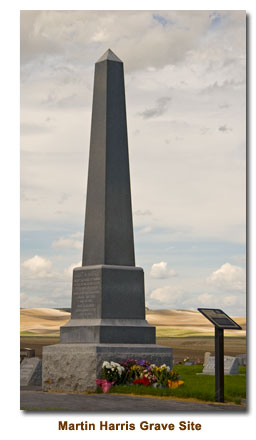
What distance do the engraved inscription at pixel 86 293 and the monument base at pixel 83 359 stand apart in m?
0.86

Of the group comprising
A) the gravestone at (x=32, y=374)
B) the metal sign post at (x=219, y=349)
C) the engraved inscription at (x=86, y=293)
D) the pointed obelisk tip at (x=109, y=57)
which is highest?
the pointed obelisk tip at (x=109, y=57)

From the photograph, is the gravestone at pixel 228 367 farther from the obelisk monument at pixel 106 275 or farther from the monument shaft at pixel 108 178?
the monument shaft at pixel 108 178

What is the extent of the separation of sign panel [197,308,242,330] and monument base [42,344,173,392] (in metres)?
2.64

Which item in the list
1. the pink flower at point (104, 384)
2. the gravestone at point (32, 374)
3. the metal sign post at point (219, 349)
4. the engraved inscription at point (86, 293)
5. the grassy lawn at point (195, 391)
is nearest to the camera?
the metal sign post at point (219, 349)

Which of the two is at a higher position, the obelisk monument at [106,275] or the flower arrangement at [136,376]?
the obelisk monument at [106,275]

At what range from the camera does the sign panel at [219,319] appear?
1413 centimetres

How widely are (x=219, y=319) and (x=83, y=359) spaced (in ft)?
11.1

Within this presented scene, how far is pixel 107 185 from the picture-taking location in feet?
57.5

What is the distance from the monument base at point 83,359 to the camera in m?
16.0

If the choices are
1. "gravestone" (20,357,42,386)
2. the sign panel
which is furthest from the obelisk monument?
the sign panel

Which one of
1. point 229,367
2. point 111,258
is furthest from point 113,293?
point 229,367

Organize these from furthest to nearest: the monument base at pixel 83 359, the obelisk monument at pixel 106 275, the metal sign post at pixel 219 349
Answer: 1. the obelisk monument at pixel 106 275
2. the monument base at pixel 83 359
3. the metal sign post at pixel 219 349

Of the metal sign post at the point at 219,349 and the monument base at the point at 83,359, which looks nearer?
the metal sign post at the point at 219,349

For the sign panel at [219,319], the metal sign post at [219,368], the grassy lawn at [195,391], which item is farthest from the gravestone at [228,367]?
the metal sign post at [219,368]
